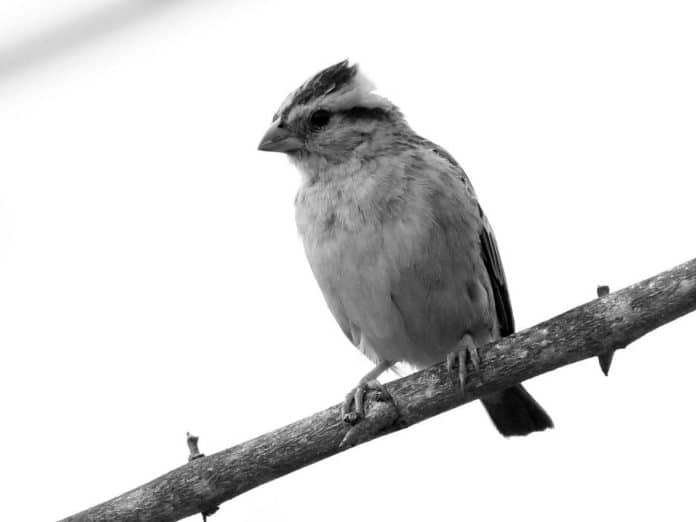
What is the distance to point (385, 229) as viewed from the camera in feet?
21.7

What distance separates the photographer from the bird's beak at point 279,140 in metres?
7.32

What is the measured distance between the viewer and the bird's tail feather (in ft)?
25.7

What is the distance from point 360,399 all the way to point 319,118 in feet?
8.02

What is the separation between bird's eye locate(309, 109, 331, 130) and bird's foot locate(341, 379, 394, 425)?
220cm

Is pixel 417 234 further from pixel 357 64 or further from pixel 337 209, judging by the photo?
pixel 357 64

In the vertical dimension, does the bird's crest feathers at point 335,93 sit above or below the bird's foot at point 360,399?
above

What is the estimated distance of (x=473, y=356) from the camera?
19.2 ft

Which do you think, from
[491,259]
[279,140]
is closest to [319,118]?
[279,140]

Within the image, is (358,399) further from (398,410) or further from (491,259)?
(491,259)

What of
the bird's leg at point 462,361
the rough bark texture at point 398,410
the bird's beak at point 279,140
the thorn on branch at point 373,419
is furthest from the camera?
the bird's beak at point 279,140

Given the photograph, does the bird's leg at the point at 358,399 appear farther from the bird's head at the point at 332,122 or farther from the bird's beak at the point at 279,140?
the bird's beak at the point at 279,140

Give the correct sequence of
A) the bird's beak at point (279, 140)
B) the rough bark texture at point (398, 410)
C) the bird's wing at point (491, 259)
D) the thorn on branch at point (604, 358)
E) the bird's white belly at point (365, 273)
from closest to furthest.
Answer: the rough bark texture at point (398, 410), the thorn on branch at point (604, 358), the bird's white belly at point (365, 273), the bird's wing at point (491, 259), the bird's beak at point (279, 140)

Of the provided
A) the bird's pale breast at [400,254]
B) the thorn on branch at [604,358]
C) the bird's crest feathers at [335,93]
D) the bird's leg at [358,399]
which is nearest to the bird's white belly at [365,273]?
the bird's pale breast at [400,254]

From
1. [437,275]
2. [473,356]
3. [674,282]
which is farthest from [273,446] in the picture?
[674,282]
